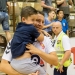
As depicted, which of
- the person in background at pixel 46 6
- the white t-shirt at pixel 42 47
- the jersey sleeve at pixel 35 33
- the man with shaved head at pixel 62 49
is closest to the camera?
the jersey sleeve at pixel 35 33

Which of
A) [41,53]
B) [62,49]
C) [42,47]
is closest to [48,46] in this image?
[42,47]

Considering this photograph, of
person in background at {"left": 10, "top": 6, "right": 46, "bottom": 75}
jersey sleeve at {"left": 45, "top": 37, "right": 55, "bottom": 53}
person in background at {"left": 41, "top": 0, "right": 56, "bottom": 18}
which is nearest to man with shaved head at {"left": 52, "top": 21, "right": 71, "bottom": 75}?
jersey sleeve at {"left": 45, "top": 37, "right": 55, "bottom": 53}

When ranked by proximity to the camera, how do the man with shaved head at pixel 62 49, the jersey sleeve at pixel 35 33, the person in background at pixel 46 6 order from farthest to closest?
1. the person in background at pixel 46 6
2. the man with shaved head at pixel 62 49
3. the jersey sleeve at pixel 35 33

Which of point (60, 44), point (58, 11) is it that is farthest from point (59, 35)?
point (58, 11)

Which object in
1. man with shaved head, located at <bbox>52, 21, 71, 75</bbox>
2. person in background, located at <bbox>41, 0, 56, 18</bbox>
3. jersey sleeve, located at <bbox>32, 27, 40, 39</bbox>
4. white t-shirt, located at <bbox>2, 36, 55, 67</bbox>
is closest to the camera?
jersey sleeve, located at <bbox>32, 27, 40, 39</bbox>

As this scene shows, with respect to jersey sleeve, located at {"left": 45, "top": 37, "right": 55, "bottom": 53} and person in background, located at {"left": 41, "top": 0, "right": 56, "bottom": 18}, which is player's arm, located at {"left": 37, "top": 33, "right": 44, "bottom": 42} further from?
person in background, located at {"left": 41, "top": 0, "right": 56, "bottom": 18}

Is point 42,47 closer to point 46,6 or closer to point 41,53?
point 41,53

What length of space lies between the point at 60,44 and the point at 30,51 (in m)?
1.99

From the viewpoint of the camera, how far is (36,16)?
2.28 meters

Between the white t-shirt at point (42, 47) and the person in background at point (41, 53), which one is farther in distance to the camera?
the white t-shirt at point (42, 47)

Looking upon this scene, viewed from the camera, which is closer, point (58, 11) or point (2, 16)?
point (2, 16)

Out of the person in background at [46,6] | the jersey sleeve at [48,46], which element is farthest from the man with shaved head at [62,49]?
the person in background at [46,6]

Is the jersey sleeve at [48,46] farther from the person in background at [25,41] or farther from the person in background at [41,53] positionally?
the person in background at [25,41]

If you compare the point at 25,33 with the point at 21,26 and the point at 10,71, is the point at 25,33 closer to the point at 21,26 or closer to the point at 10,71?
the point at 21,26
